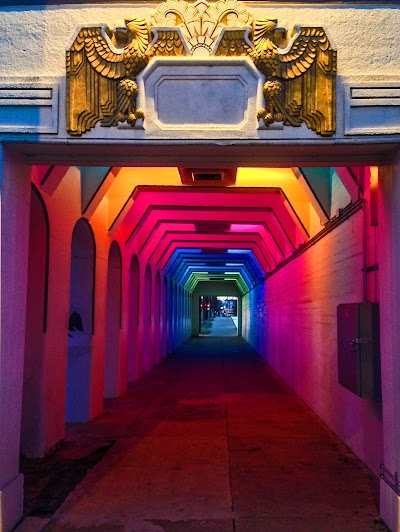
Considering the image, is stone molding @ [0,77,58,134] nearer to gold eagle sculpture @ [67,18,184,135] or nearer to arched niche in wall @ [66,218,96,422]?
gold eagle sculpture @ [67,18,184,135]

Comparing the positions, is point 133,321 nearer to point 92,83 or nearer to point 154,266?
→ point 154,266

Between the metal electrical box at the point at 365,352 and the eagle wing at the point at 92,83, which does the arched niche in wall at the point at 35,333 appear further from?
the metal electrical box at the point at 365,352

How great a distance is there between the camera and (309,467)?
6.96 meters

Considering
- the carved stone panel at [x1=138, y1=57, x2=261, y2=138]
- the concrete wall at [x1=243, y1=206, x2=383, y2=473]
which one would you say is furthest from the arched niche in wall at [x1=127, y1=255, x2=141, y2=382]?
the carved stone panel at [x1=138, y1=57, x2=261, y2=138]

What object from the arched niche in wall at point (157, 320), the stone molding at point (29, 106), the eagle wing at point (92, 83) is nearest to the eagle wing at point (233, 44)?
the eagle wing at point (92, 83)

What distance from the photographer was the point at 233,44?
4.78m

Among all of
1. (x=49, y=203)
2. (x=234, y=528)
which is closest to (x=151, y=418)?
(x=49, y=203)

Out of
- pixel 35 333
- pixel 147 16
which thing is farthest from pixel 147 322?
pixel 147 16

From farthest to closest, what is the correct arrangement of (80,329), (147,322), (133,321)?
(147,322) → (133,321) → (80,329)

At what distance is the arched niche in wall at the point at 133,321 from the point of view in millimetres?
15156

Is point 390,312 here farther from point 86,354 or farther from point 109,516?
point 86,354

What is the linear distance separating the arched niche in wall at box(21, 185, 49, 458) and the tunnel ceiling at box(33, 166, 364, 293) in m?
0.54

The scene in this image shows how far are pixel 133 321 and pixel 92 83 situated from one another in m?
10.9

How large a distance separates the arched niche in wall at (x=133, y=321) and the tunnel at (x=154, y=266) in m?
0.04
